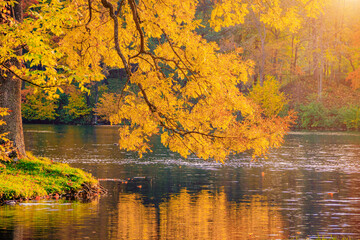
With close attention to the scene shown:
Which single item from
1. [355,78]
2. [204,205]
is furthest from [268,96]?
[204,205]

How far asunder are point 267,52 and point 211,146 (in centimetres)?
6770

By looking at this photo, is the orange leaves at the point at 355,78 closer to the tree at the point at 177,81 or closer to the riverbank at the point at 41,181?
the riverbank at the point at 41,181

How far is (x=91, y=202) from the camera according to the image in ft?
61.1

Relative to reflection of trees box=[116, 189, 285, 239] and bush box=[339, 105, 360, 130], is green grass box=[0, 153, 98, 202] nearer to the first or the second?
reflection of trees box=[116, 189, 285, 239]

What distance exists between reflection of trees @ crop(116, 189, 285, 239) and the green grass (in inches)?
75.3

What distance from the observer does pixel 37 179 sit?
1969cm

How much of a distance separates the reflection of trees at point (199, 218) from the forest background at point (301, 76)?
5362 cm

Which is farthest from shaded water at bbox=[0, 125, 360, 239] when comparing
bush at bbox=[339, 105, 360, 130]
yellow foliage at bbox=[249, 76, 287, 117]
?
yellow foliage at bbox=[249, 76, 287, 117]

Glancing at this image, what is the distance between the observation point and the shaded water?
1423 cm

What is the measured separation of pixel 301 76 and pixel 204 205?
70.2 metres

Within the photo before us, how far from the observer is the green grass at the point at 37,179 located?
715 inches

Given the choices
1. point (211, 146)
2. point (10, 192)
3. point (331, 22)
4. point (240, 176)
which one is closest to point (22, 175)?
point (10, 192)

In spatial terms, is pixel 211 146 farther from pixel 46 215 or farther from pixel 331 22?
pixel 331 22

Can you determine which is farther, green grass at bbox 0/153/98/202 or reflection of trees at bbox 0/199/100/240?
green grass at bbox 0/153/98/202
